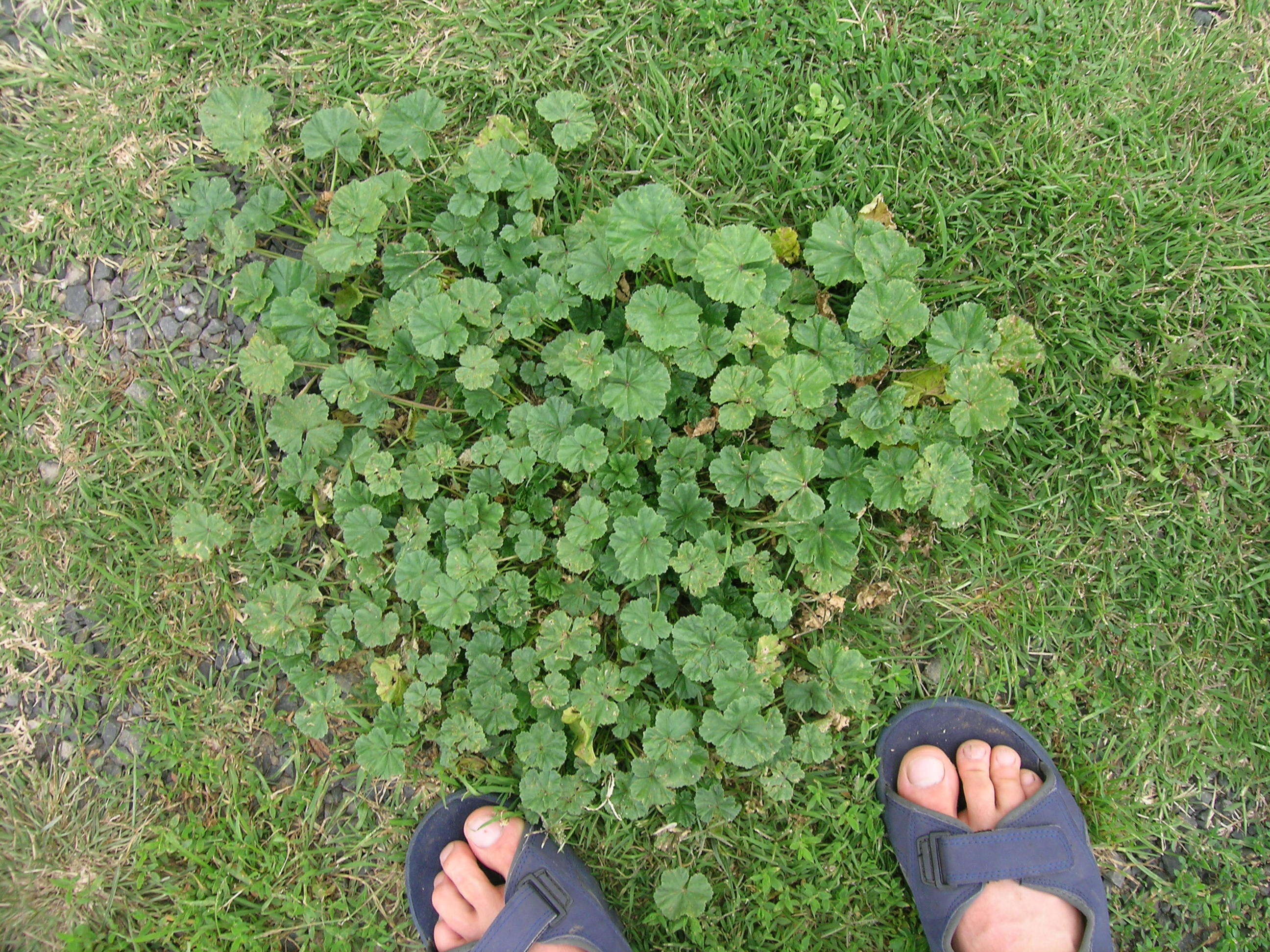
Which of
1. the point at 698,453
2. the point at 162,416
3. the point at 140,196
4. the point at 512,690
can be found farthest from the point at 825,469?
the point at 140,196

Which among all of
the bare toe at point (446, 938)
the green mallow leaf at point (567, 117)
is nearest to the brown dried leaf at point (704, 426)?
the green mallow leaf at point (567, 117)

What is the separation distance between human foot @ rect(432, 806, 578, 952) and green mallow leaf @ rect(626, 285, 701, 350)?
1831mm

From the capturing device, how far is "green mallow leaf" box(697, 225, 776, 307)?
267cm

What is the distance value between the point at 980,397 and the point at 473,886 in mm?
2513

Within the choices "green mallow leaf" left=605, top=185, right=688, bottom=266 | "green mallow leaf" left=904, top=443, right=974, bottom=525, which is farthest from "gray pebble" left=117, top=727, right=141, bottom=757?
"green mallow leaf" left=904, top=443, right=974, bottom=525

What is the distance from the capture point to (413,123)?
9.85 ft

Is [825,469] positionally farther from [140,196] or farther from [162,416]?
[140,196]

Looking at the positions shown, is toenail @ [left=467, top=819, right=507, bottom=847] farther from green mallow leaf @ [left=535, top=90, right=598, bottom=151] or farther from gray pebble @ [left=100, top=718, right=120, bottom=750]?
green mallow leaf @ [left=535, top=90, right=598, bottom=151]

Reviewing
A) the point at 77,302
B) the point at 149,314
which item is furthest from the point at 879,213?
the point at 77,302

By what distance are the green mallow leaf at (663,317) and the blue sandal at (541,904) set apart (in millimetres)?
1790

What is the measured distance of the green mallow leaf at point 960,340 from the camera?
278cm

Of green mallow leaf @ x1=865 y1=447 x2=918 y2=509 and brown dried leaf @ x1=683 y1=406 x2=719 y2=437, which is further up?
brown dried leaf @ x1=683 y1=406 x2=719 y2=437

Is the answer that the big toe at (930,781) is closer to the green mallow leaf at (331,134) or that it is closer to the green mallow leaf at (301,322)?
the green mallow leaf at (301,322)

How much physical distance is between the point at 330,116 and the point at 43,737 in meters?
2.62
